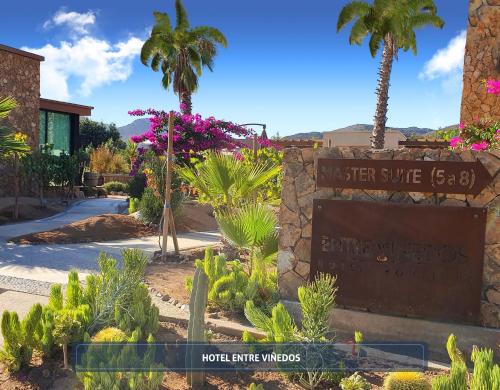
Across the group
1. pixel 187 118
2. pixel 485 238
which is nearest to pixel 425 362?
pixel 485 238

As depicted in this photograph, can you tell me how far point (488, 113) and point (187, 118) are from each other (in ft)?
23.2

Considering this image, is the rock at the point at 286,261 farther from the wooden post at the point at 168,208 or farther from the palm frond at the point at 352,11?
the palm frond at the point at 352,11

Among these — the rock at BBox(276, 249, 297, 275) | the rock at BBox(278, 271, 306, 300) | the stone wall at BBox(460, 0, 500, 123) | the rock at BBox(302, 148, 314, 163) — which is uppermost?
the stone wall at BBox(460, 0, 500, 123)

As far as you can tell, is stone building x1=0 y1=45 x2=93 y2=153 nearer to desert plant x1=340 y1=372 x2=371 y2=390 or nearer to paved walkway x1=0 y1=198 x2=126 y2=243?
paved walkway x1=0 y1=198 x2=126 y2=243

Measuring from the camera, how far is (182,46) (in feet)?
74.1

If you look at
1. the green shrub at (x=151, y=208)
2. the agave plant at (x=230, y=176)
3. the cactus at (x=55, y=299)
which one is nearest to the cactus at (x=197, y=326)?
the cactus at (x=55, y=299)

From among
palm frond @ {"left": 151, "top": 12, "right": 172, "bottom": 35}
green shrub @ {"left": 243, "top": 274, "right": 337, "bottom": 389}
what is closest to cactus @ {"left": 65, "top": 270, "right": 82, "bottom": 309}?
green shrub @ {"left": 243, "top": 274, "right": 337, "bottom": 389}

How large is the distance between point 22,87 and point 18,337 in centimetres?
1317

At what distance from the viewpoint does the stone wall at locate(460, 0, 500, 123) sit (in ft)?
33.3

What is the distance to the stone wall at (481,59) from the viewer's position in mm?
10141

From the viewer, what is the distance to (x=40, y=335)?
153 inches

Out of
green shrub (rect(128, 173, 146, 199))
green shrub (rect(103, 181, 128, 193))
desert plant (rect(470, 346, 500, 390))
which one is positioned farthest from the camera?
green shrub (rect(103, 181, 128, 193))

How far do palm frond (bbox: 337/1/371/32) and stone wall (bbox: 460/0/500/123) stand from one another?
9391mm

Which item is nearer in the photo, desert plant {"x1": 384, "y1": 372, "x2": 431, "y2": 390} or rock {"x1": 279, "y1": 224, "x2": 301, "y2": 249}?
desert plant {"x1": 384, "y1": 372, "x2": 431, "y2": 390}
